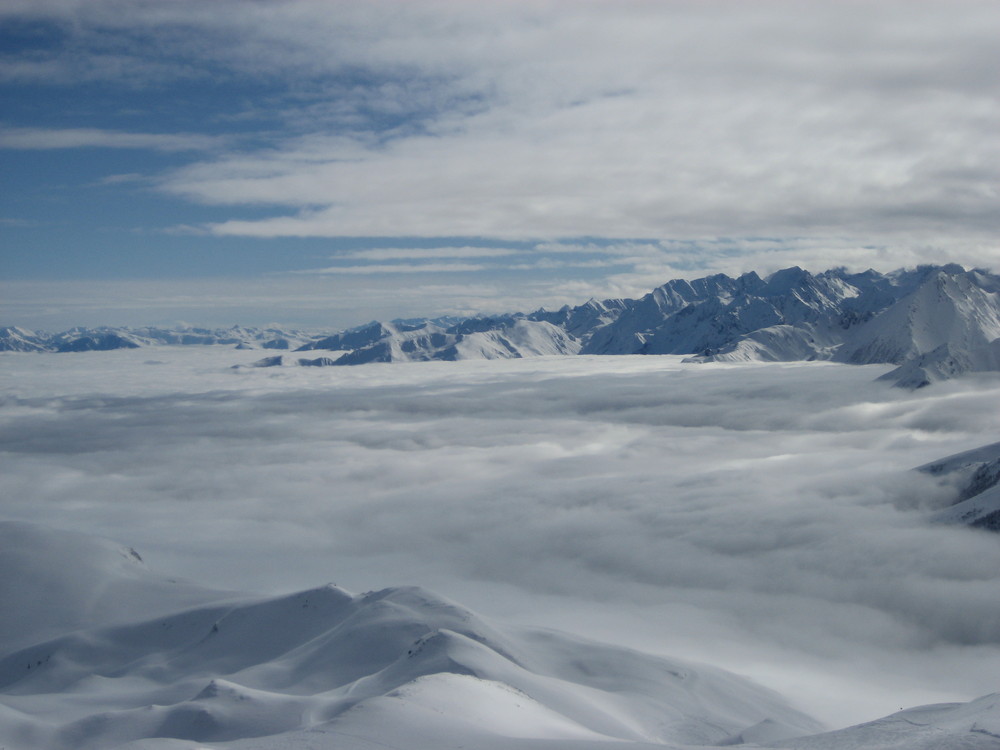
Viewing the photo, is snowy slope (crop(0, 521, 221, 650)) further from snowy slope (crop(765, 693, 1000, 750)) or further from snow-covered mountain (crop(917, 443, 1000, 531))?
snow-covered mountain (crop(917, 443, 1000, 531))

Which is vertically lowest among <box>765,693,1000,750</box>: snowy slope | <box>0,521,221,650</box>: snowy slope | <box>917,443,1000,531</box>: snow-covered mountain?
<box>917,443,1000,531</box>: snow-covered mountain

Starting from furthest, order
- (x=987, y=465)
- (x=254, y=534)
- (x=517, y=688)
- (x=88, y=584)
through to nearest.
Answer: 1. (x=254, y=534)
2. (x=987, y=465)
3. (x=88, y=584)
4. (x=517, y=688)

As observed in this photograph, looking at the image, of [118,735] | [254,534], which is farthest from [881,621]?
[254,534]

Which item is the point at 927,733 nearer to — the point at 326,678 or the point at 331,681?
the point at 331,681

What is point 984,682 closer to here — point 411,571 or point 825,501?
point 825,501

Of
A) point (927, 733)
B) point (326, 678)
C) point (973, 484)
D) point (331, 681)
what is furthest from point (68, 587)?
point (973, 484)

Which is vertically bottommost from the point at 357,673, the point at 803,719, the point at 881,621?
the point at 881,621

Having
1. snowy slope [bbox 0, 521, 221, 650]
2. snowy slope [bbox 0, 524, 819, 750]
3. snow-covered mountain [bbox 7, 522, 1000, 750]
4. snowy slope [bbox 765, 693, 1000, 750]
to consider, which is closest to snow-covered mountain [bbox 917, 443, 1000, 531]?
snow-covered mountain [bbox 7, 522, 1000, 750]

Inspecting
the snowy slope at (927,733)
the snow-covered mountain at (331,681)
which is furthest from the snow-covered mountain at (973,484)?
the snowy slope at (927,733)
